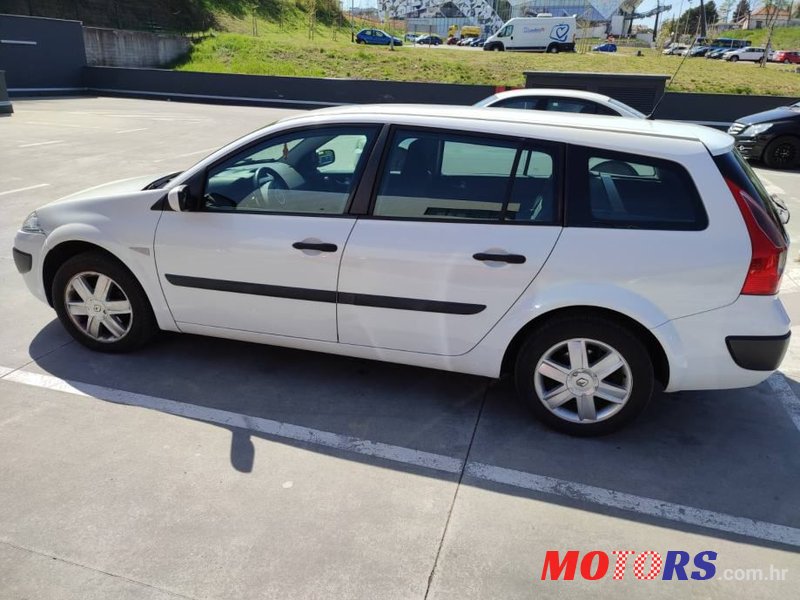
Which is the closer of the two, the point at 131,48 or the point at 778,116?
the point at 778,116

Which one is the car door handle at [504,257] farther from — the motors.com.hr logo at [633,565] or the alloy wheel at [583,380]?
the motors.com.hr logo at [633,565]

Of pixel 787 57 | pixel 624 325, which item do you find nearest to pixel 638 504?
pixel 624 325

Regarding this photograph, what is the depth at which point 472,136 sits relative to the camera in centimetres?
329

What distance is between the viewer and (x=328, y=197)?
346cm

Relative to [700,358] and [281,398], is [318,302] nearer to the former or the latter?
[281,398]

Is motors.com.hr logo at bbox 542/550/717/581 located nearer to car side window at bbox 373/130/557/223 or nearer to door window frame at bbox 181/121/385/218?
car side window at bbox 373/130/557/223

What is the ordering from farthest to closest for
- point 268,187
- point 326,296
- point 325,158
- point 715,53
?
point 715,53, point 325,158, point 268,187, point 326,296

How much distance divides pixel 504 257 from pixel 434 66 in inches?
1218

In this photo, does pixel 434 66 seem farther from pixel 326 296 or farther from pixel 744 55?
pixel 744 55

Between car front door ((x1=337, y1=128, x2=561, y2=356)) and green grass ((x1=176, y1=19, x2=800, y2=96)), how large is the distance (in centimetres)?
2658

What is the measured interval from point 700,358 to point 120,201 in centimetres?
344

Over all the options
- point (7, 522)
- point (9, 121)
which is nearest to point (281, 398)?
point (7, 522)

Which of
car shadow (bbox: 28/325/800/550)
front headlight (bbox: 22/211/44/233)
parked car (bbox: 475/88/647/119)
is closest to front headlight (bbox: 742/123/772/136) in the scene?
parked car (bbox: 475/88/647/119)

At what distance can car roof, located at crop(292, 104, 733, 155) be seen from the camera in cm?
318
